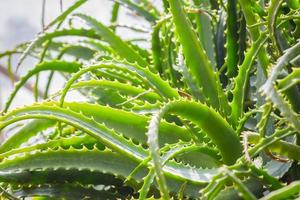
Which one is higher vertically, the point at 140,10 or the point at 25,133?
the point at 140,10

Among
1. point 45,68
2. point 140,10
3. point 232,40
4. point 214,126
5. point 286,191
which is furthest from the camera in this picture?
point 140,10

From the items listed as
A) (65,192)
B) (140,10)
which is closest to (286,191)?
(65,192)

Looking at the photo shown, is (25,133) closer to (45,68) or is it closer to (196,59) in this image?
(45,68)

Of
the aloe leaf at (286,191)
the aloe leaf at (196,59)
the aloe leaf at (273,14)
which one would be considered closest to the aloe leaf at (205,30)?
the aloe leaf at (196,59)

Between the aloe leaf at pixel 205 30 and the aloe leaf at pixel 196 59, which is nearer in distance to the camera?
the aloe leaf at pixel 196 59

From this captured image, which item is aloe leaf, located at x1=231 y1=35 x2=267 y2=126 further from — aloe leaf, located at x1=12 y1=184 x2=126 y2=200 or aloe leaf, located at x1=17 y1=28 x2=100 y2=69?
aloe leaf, located at x1=17 y1=28 x2=100 y2=69

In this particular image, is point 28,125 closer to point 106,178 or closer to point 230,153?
point 106,178

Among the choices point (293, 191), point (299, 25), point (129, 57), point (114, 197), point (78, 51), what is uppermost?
point (78, 51)

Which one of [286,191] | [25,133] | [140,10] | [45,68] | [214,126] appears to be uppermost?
[140,10]

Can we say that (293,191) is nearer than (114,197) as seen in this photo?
Yes

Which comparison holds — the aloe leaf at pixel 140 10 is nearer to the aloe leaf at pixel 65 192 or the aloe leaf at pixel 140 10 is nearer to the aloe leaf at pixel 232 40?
the aloe leaf at pixel 232 40

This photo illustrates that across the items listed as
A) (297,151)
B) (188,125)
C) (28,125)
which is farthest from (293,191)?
(28,125)
